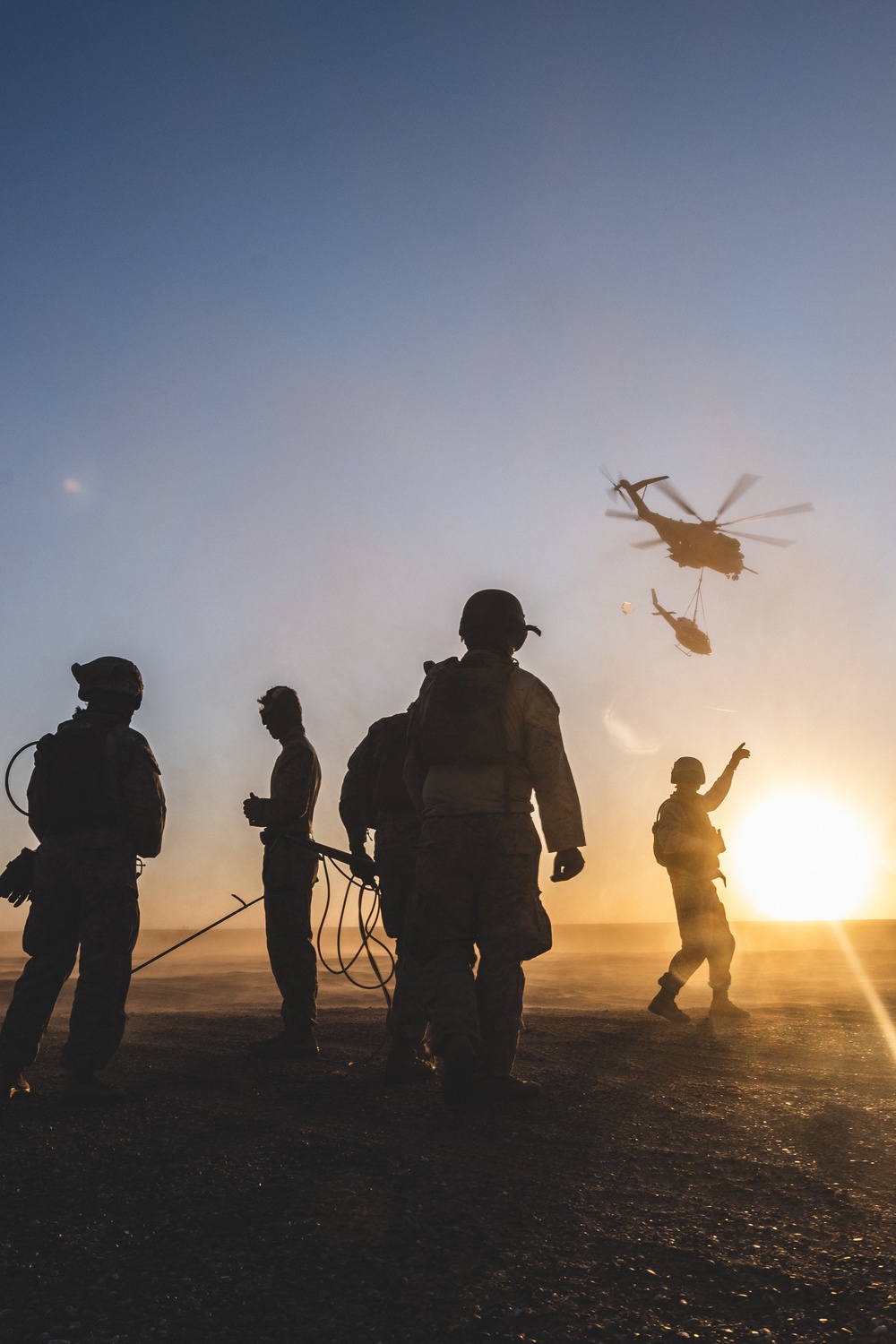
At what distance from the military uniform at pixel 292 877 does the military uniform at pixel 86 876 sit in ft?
5.47

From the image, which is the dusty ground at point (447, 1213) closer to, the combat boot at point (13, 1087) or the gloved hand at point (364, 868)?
the combat boot at point (13, 1087)

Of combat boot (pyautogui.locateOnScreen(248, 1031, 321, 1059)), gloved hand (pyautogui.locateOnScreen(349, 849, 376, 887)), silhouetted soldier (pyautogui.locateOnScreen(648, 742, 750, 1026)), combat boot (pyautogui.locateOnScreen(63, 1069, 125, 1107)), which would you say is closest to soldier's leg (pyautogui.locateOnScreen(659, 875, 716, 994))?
silhouetted soldier (pyautogui.locateOnScreen(648, 742, 750, 1026))

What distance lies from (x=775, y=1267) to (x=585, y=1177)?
0.79 meters

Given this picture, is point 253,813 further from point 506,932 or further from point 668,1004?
point 668,1004

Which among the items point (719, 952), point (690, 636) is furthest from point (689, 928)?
point (690, 636)

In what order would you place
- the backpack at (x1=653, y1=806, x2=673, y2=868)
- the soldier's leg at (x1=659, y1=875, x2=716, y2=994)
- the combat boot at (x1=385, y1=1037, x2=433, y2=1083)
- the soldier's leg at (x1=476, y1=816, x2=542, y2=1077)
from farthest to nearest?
the backpack at (x1=653, y1=806, x2=673, y2=868)
the soldier's leg at (x1=659, y1=875, x2=716, y2=994)
the combat boot at (x1=385, y1=1037, x2=433, y2=1083)
the soldier's leg at (x1=476, y1=816, x2=542, y2=1077)

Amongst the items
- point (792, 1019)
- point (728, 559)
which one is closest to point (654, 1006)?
point (792, 1019)

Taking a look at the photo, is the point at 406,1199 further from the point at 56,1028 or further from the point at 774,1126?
the point at 56,1028

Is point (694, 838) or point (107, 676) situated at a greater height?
point (107, 676)

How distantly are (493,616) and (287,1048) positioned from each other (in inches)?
118

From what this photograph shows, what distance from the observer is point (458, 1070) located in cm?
399

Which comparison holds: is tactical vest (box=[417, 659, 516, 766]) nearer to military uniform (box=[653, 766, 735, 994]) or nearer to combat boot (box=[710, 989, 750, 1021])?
military uniform (box=[653, 766, 735, 994])

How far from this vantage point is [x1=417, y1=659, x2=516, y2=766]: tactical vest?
183 inches

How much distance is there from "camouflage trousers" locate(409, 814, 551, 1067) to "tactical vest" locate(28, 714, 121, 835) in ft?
5.39
